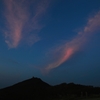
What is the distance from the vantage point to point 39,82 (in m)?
43.1

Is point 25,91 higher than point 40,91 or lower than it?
higher

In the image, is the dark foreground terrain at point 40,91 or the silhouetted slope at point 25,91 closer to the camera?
the dark foreground terrain at point 40,91

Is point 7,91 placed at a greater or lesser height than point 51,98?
greater

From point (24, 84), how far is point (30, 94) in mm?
5863

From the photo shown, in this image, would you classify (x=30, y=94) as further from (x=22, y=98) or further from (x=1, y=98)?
(x=1, y=98)

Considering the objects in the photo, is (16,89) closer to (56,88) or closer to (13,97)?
(13,97)

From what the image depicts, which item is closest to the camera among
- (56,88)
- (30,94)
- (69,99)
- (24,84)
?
(69,99)

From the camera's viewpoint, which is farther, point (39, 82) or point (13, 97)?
point (39, 82)

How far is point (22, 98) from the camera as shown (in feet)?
114

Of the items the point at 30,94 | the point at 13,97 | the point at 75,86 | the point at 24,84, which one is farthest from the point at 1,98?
the point at 75,86

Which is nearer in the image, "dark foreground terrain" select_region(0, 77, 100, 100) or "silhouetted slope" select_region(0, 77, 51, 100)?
"dark foreground terrain" select_region(0, 77, 100, 100)

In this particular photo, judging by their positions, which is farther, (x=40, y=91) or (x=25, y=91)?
(x=25, y=91)

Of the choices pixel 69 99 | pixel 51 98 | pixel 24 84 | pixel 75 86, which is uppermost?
pixel 24 84

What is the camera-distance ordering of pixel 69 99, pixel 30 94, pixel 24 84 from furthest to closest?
1. pixel 24 84
2. pixel 30 94
3. pixel 69 99
